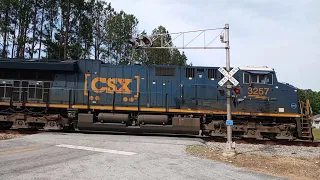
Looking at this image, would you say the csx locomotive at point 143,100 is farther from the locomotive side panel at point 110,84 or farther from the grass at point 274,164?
the grass at point 274,164

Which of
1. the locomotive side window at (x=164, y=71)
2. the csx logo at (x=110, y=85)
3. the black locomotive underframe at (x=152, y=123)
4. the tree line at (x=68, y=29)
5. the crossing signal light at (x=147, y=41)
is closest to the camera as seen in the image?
the crossing signal light at (x=147, y=41)

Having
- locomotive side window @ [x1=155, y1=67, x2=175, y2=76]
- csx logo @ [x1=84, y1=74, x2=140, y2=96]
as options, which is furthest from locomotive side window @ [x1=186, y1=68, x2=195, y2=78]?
csx logo @ [x1=84, y1=74, x2=140, y2=96]

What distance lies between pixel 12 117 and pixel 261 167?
1241 centimetres

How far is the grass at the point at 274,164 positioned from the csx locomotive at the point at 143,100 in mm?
4649

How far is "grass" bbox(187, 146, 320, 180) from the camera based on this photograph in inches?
308

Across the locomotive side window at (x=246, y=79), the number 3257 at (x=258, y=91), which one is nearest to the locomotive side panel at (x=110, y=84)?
the locomotive side window at (x=246, y=79)

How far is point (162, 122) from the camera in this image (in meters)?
15.4

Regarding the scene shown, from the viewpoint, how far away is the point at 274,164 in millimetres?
8945

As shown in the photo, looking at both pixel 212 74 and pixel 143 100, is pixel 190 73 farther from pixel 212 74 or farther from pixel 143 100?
pixel 143 100

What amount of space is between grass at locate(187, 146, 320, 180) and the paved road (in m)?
0.73

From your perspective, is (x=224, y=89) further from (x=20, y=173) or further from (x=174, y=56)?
(x=174, y=56)

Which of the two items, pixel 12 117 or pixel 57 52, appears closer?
pixel 12 117

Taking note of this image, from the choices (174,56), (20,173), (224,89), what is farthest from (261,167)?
(174,56)

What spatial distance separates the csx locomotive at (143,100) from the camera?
15258 millimetres
